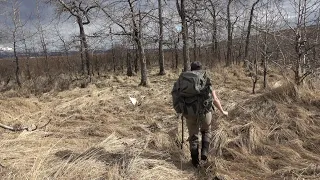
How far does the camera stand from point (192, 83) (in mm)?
4129

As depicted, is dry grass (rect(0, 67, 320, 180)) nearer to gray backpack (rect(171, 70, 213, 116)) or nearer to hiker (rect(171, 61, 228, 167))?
hiker (rect(171, 61, 228, 167))

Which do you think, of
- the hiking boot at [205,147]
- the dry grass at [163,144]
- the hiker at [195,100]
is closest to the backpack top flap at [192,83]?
the hiker at [195,100]

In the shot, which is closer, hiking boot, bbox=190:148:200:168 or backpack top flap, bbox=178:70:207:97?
backpack top flap, bbox=178:70:207:97

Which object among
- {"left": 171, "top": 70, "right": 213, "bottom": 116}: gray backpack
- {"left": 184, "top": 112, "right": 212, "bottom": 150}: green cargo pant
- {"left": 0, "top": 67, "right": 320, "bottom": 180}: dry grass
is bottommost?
{"left": 0, "top": 67, "right": 320, "bottom": 180}: dry grass

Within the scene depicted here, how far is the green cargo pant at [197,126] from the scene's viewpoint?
4336mm

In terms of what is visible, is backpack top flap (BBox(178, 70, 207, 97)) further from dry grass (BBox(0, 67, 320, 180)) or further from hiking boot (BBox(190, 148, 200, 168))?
dry grass (BBox(0, 67, 320, 180))

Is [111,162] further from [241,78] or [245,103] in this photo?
[241,78]

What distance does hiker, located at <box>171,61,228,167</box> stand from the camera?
4.16 meters

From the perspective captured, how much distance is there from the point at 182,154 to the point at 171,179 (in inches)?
31.4

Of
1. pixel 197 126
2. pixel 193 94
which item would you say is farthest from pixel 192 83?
pixel 197 126

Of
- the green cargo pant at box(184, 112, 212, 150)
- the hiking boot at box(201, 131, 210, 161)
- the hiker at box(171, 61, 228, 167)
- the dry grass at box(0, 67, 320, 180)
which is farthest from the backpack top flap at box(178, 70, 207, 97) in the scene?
the dry grass at box(0, 67, 320, 180)

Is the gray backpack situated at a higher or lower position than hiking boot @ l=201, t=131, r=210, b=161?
higher

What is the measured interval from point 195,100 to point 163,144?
3.86 feet

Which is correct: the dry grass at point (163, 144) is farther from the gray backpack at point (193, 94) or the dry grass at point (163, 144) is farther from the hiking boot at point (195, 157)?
the gray backpack at point (193, 94)
